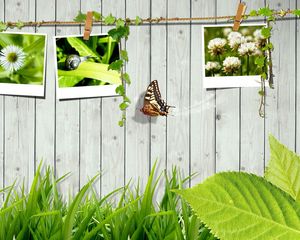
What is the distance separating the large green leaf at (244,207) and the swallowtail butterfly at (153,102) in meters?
2.06

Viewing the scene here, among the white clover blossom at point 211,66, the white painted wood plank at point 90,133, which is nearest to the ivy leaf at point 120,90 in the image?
the white painted wood plank at point 90,133

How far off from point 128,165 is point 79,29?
0.59 m

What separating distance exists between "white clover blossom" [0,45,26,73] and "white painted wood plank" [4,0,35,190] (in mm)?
89

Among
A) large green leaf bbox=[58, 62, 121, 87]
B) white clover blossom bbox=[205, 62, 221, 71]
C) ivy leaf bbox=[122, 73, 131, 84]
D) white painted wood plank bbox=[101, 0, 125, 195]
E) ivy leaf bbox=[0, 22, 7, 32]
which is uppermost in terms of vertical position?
ivy leaf bbox=[0, 22, 7, 32]

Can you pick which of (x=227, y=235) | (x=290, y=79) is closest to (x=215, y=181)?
(x=227, y=235)

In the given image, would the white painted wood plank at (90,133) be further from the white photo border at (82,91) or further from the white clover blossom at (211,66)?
the white clover blossom at (211,66)

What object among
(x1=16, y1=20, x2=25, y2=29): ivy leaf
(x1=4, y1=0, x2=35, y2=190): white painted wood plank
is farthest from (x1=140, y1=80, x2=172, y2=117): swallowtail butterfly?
(x1=16, y1=20, x2=25, y2=29): ivy leaf

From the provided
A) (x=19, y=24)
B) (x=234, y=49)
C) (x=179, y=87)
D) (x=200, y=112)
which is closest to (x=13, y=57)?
(x=19, y=24)

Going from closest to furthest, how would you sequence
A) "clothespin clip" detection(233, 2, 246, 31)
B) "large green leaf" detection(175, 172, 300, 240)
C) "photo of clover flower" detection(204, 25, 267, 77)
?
"large green leaf" detection(175, 172, 300, 240)
"clothespin clip" detection(233, 2, 246, 31)
"photo of clover flower" detection(204, 25, 267, 77)

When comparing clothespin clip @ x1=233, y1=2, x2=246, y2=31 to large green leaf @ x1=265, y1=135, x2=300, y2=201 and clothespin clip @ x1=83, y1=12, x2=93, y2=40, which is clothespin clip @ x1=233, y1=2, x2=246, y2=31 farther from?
large green leaf @ x1=265, y1=135, x2=300, y2=201

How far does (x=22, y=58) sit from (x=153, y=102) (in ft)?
1.90

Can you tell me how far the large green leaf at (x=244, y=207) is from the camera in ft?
0.29

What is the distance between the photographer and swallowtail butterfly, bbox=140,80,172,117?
7.08 ft

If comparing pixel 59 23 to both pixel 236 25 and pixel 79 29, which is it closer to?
pixel 79 29
